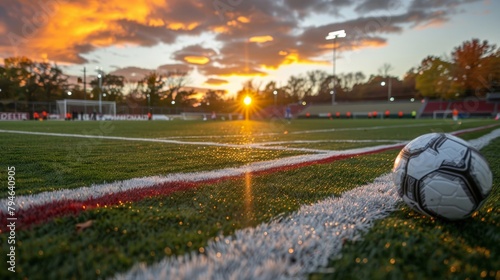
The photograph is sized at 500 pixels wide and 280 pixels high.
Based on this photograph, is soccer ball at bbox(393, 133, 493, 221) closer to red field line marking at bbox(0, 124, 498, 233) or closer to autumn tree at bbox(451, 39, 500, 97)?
red field line marking at bbox(0, 124, 498, 233)

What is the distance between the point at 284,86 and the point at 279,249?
332 ft

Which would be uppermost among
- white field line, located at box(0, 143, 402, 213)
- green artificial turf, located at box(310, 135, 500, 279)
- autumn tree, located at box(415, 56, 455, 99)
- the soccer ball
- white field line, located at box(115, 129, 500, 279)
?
autumn tree, located at box(415, 56, 455, 99)

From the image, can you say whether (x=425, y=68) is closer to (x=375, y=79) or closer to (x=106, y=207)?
(x=375, y=79)

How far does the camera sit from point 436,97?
5881 cm

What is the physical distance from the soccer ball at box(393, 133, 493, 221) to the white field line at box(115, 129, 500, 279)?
0.96 feet

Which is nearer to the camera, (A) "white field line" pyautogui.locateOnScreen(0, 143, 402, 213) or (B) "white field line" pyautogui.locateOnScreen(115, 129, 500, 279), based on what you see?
(B) "white field line" pyautogui.locateOnScreen(115, 129, 500, 279)

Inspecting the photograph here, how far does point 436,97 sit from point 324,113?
22.4 metres

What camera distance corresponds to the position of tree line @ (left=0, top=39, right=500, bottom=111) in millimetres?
50969

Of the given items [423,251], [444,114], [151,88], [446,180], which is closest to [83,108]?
[151,88]

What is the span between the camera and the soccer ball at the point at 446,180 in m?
1.90

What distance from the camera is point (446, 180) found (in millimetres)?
1927

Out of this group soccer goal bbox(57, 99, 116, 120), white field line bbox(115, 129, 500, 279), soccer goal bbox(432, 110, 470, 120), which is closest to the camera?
white field line bbox(115, 129, 500, 279)

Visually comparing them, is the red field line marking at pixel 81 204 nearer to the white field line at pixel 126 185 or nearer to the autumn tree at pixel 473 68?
the white field line at pixel 126 185

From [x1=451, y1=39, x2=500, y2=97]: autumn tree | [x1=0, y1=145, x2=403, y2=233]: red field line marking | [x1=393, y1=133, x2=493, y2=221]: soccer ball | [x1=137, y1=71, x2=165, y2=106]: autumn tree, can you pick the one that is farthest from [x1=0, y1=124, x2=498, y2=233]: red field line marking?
[x1=137, y1=71, x2=165, y2=106]: autumn tree
